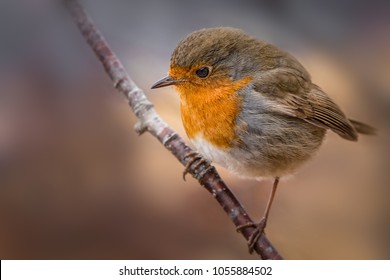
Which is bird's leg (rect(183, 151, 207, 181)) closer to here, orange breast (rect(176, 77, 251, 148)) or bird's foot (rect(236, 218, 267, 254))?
orange breast (rect(176, 77, 251, 148))

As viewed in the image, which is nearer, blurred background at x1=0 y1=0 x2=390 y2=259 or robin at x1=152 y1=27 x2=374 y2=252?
robin at x1=152 y1=27 x2=374 y2=252

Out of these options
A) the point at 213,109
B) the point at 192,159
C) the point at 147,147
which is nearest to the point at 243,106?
the point at 213,109

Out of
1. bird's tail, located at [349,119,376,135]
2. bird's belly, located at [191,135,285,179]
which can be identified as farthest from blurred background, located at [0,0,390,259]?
bird's belly, located at [191,135,285,179]

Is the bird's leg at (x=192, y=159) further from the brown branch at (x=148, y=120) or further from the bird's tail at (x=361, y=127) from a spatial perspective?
the bird's tail at (x=361, y=127)

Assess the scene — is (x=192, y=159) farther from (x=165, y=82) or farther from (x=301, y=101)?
(x=301, y=101)

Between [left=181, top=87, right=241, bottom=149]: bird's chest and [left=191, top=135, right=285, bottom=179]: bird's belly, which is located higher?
[left=181, top=87, right=241, bottom=149]: bird's chest

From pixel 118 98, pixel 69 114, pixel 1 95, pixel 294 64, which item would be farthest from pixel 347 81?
pixel 1 95

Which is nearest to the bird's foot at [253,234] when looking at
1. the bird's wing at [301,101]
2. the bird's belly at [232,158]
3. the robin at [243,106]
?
the robin at [243,106]
